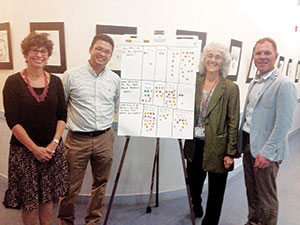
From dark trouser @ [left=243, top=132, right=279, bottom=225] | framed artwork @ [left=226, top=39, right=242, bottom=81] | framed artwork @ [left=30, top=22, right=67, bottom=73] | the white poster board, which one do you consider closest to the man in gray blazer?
dark trouser @ [left=243, top=132, right=279, bottom=225]

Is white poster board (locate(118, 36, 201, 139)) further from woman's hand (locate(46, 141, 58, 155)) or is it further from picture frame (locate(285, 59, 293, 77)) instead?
picture frame (locate(285, 59, 293, 77))

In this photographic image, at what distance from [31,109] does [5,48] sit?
4.85 ft

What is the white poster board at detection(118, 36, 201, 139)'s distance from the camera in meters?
1.79

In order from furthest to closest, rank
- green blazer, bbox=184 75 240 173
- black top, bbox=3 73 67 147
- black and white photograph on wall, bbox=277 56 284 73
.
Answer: black and white photograph on wall, bbox=277 56 284 73 → green blazer, bbox=184 75 240 173 → black top, bbox=3 73 67 147

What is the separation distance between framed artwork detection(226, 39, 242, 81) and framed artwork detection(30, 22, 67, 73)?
6.46 feet

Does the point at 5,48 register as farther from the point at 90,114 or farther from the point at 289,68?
the point at 289,68

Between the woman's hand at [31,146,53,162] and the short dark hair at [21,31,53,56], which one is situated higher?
the short dark hair at [21,31,53,56]

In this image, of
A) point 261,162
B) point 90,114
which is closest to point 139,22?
point 90,114

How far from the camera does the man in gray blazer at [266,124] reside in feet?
5.27

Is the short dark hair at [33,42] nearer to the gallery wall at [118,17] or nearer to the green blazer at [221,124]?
the gallery wall at [118,17]

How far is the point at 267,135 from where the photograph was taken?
1.69 meters

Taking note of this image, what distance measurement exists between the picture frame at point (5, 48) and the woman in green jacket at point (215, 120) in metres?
2.04

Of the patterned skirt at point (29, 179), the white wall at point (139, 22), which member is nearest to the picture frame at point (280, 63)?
the white wall at point (139, 22)

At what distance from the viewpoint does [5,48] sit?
8.16 feet
